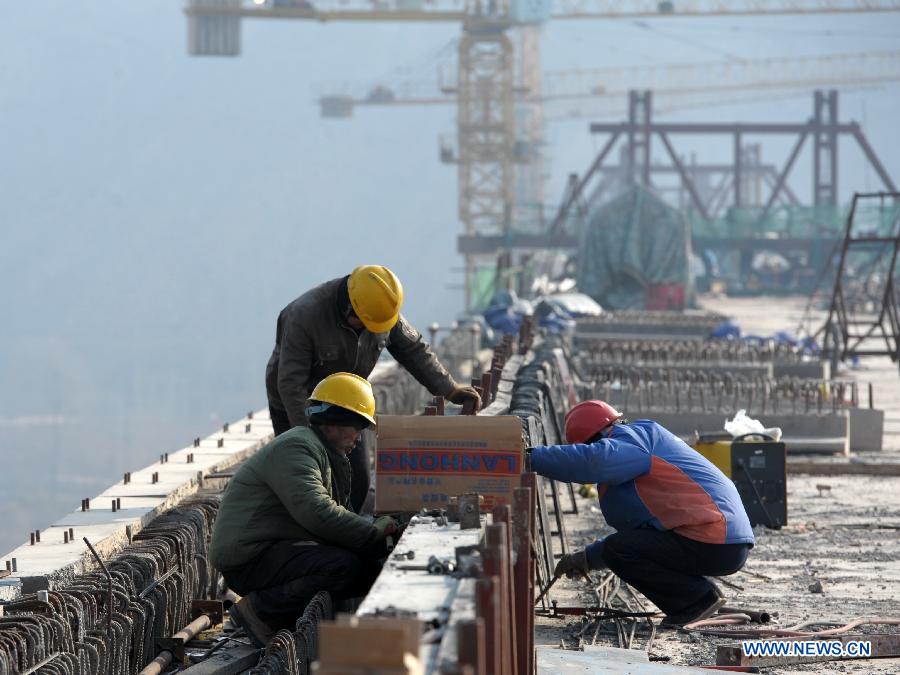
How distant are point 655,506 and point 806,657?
952mm

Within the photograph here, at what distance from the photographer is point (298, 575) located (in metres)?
6.93

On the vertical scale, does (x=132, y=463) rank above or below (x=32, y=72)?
below

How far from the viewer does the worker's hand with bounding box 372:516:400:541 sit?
22.2ft

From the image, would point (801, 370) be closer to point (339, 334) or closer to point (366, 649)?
point (339, 334)

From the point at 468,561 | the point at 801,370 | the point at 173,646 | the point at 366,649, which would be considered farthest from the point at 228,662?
the point at 801,370

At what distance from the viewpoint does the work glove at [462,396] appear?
863cm

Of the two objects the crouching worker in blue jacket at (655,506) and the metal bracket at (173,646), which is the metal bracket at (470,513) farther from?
the metal bracket at (173,646)

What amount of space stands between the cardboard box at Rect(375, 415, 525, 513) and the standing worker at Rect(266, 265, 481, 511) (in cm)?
130

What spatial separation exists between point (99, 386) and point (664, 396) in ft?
305

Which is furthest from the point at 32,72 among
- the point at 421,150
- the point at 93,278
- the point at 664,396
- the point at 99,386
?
the point at 664,396

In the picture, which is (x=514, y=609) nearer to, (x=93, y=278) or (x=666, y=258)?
(x=666, y=258)

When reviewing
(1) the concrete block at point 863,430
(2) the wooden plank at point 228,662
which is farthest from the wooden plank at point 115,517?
(1) the concrete block at point 863,430

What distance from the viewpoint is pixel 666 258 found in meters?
40.2
